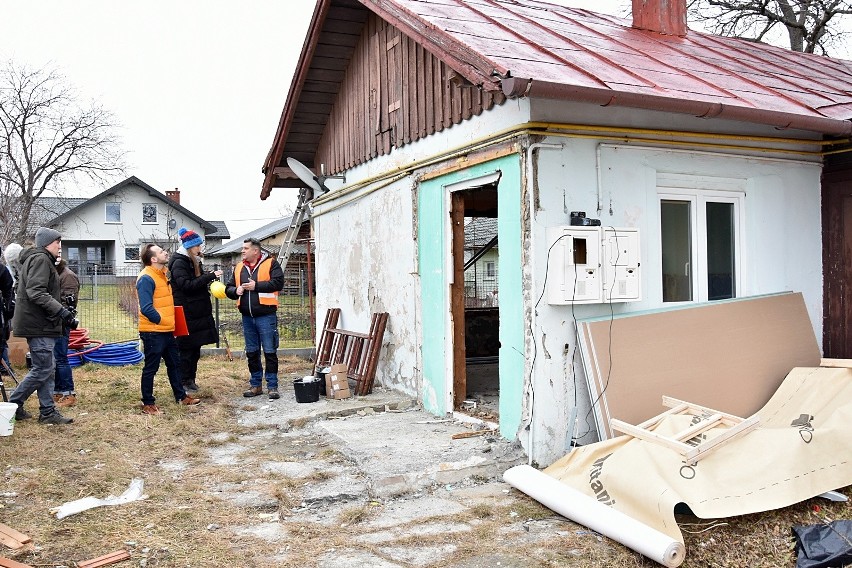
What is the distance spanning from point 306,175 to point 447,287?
4.62 m

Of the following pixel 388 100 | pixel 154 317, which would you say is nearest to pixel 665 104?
pixel 388 100

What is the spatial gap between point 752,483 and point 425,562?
2.20 metres

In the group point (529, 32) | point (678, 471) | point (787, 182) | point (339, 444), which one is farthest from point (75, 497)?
point (787, 182)

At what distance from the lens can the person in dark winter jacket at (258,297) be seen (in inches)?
337

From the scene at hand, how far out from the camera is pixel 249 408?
827 centimetres

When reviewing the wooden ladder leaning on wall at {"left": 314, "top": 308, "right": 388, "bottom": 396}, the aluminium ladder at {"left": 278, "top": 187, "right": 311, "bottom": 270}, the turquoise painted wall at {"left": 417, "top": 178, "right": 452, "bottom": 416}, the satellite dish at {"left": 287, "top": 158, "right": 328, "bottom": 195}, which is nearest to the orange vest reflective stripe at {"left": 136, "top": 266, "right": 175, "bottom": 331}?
the wooden ladder leaning on wall at {"left": 314, "top": 308, "right": 388, "bottom": 396}

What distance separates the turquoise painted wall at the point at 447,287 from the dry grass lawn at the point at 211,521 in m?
1.25

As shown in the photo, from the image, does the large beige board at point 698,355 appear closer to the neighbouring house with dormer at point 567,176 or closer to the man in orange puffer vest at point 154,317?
the neighbouring house with dormer at point 567,176

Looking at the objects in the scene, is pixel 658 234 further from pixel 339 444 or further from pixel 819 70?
pixel 819 70

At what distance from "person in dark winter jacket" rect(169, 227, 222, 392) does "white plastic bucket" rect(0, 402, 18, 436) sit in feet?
7.23

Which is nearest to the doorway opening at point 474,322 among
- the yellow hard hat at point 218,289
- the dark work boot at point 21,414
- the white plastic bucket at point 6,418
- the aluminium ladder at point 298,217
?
the aluminium ladder at point 298,217

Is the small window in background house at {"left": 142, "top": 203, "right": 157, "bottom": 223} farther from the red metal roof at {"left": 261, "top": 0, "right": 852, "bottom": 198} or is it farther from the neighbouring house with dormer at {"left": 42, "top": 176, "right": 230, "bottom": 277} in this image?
the red metal roof at {"left": 261, "top": 0, "right": 852, "bottom": 198}

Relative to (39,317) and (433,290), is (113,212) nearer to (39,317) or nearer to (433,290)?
(39,317)

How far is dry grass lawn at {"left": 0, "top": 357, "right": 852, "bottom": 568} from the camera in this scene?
4238mm
